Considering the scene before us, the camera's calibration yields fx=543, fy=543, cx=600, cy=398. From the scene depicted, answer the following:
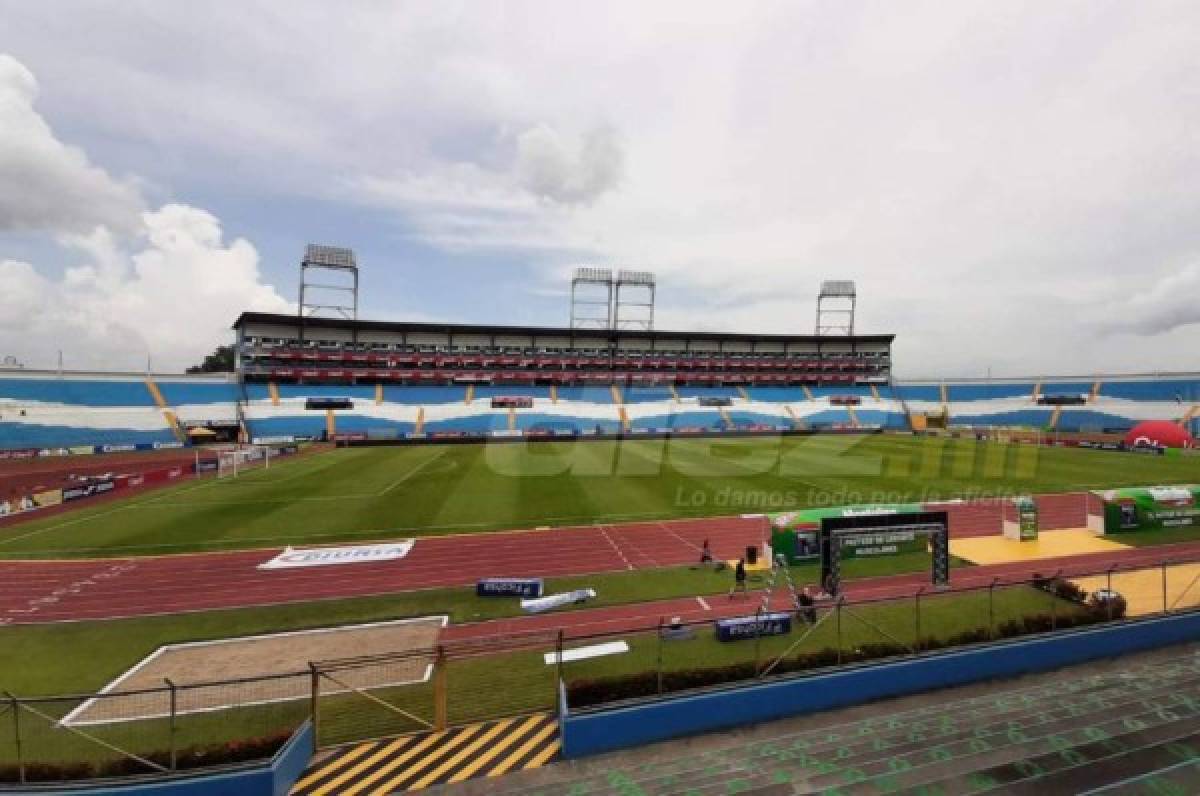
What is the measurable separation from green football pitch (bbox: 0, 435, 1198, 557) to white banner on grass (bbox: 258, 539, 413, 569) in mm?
1696

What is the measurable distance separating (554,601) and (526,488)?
66.0ft

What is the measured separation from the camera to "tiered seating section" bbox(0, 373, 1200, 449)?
196ft

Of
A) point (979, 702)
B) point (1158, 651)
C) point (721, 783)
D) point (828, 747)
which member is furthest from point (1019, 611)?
point (721, 783)

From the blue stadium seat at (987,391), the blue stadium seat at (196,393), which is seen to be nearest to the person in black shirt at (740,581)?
the blue stadium seat at (196,393)

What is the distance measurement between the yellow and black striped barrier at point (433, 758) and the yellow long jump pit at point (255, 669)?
1650 mm

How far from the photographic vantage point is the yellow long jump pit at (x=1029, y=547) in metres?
22.4

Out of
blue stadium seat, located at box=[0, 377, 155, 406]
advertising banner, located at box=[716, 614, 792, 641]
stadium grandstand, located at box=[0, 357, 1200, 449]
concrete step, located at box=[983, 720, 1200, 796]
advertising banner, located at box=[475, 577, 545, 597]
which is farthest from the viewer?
stadium grandstand, located at box=[0, 357, 1200, 449]

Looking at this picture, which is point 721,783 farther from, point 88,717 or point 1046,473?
point 1046,473

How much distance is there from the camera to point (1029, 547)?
23578 millimetres

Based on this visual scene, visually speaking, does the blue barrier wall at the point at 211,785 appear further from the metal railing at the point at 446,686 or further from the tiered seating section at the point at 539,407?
the tiered seating section at the point at 539,407

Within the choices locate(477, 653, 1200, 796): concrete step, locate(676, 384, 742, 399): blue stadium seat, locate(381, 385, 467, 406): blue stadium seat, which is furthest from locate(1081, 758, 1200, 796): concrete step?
locate(676, 384, 742, 399): blue stadium seat

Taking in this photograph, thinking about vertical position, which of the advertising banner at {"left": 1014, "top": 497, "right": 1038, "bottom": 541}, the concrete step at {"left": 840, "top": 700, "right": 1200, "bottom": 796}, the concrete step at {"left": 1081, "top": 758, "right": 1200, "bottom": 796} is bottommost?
the concrete step at {"left": 840, "top": 700, "right": 1200, "bottom": 796}

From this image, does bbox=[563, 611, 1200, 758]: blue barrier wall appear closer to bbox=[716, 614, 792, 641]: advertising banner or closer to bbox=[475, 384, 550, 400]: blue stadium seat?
bbox=[716, 614, 792, 641]: advertising banner

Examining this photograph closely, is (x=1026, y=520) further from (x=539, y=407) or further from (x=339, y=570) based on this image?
(x=539, y=407)
